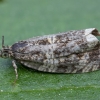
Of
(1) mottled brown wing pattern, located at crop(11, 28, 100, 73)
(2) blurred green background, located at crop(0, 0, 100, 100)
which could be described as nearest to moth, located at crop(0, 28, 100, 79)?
(1) mottled brown wing pattern, located at crop(11, 28, 100, 73)

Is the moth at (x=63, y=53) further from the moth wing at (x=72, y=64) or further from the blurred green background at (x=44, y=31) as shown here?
the blurred green background at (x=44, y=31)

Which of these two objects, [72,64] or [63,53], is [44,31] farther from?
[72,64]

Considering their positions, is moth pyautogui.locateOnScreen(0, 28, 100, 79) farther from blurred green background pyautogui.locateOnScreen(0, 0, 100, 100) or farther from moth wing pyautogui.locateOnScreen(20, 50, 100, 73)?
blurred green background pyautogui.locateOnScreen(0, 0, 100, 100)

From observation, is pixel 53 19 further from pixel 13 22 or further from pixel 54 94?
pixel 54 94

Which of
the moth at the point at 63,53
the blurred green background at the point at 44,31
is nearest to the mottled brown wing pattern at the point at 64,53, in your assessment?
the moth at the point at 63,53

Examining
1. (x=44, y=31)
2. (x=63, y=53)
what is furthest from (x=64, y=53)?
(x=44, y=31)

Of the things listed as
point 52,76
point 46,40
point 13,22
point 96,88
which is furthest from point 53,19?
point 96,88
